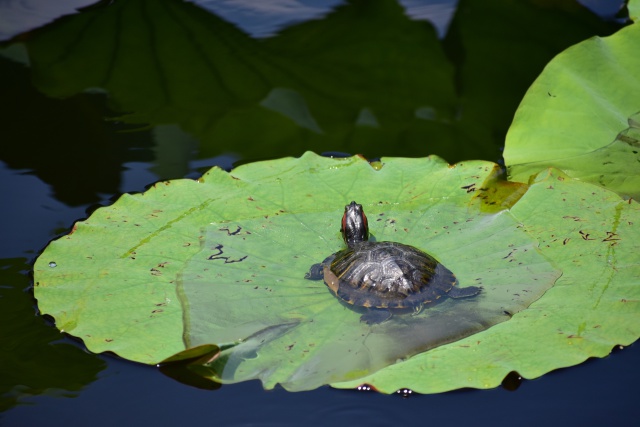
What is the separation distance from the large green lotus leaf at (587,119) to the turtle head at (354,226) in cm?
98

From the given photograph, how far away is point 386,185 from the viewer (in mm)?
3738

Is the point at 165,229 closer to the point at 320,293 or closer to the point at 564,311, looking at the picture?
the point at 320,293

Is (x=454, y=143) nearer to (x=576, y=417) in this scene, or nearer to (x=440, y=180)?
(x=440, y=180)

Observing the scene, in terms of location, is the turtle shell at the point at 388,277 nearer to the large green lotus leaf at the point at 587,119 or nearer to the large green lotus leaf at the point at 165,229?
the large green lotus leaf at the point at 165,229

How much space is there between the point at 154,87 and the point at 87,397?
2715mm

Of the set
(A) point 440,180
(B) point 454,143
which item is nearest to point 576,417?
(A) point 440,180

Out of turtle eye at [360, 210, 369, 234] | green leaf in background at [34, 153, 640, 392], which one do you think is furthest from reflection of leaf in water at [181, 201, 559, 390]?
turtle eye at [360, 210, 369, 234]

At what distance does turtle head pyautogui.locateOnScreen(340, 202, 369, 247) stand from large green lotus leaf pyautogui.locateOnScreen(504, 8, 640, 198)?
979 mm

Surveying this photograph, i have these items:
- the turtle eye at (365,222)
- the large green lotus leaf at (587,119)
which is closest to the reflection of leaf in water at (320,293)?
the turtle eye at (365,222)

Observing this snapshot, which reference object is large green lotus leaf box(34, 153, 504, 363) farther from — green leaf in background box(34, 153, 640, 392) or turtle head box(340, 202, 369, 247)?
turtle head box(340, 202, 369, 247)

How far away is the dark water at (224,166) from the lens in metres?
2.58

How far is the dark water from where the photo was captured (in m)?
2.58

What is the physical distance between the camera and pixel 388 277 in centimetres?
311

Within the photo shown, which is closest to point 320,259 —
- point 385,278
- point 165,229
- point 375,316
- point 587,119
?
point 385,278
